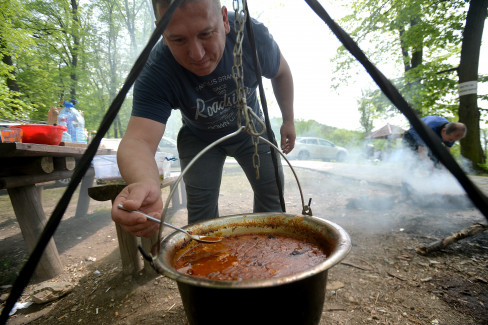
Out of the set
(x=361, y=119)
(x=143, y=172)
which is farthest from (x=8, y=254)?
(x=361, y=119)

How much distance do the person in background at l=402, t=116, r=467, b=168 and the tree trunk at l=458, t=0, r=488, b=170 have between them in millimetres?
1756

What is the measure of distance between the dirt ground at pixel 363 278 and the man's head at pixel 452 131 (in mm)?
1238

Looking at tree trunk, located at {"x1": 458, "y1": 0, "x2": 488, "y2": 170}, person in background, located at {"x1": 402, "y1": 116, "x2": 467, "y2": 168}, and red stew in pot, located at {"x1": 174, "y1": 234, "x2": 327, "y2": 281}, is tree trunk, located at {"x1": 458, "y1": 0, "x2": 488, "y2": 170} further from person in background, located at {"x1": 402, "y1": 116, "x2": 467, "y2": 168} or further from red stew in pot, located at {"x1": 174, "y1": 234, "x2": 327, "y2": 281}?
red stew in pot, located at {"x1": 174, "y1": 234, "x2": 327, "y2": 281}

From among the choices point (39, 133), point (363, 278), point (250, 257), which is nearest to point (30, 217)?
point (39, 133)

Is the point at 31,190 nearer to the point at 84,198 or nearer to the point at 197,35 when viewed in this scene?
the point at 84,198

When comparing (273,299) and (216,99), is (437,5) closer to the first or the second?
(216,99)

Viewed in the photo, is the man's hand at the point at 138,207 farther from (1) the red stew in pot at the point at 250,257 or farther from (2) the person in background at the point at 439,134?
(2) the person in background at the point at 439,134

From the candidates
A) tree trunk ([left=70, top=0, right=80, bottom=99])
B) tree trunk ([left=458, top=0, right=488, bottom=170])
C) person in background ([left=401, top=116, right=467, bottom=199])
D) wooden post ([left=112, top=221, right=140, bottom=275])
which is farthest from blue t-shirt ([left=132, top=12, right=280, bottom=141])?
tree trunk ([left=70, top=0, right=80, bottom=99])

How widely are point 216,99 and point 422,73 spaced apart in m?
7.59

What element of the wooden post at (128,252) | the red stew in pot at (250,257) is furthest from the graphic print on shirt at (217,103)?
the wooden post at (128,252)

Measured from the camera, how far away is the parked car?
1602 centimetres

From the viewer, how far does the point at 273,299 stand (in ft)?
2.87

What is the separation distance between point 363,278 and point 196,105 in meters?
2.30

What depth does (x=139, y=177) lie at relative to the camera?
131 cm
